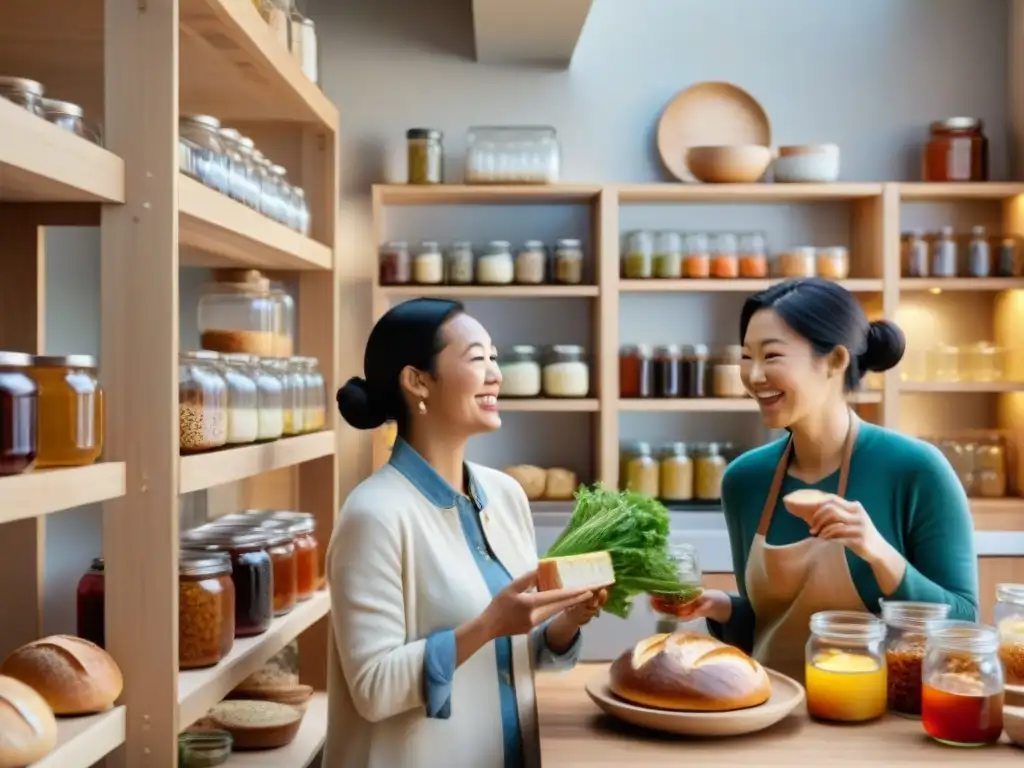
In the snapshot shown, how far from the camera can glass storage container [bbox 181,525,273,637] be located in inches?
94.1

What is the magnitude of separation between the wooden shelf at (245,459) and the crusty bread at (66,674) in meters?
0.30

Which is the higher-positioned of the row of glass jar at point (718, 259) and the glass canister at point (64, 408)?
the row of glass jar at point (718, 259)

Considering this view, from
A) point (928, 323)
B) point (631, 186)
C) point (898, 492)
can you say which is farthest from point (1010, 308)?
point (898, 492)

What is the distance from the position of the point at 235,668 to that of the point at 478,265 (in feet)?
7.64

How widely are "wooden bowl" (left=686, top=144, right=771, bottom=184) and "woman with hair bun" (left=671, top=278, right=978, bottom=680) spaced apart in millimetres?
2070

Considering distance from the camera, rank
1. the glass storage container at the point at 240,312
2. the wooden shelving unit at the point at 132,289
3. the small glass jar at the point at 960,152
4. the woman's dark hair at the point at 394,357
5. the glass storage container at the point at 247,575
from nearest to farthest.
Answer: the wooden shelving unit at the point at 132,289 → the woman's dark hair at the point at 394,357 → the glass storage container at the point at 247,575 → the glass storage container at the point at 240,312 → the small glass jar at the point at 960,152

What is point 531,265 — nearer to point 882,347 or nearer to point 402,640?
point 882,347

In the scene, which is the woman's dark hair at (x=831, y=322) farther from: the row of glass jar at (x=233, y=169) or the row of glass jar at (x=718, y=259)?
the row of glass jar at (x=718, y=259)

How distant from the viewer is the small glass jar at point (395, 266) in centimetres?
427

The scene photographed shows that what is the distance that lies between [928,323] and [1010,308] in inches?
11.5

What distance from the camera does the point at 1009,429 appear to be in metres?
4.45

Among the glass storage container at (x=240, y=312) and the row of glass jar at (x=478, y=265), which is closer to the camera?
the glass storage container at (x=240, y=312)

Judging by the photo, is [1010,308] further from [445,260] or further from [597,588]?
[597,588]

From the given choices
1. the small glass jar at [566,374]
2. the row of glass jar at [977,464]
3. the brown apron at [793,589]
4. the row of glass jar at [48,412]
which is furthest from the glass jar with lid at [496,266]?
the row of glass jar at [48,412]
